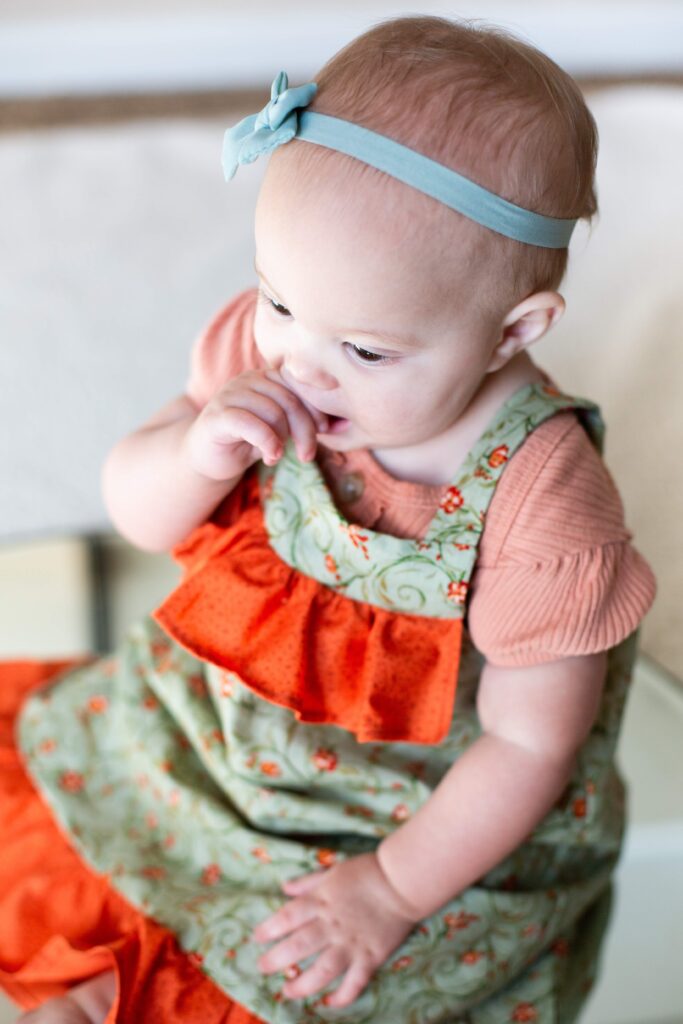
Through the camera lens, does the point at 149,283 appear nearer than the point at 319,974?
No

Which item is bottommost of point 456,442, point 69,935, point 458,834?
point 69,935

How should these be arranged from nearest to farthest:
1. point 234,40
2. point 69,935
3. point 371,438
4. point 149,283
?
point 371,438 → point 69,935 → point 149,283 → point 234,40

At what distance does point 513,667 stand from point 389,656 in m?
0.08

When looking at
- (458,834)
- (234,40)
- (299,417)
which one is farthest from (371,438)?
(234,40)

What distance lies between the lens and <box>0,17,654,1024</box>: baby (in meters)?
0.55

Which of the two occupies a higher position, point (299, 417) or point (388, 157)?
point (388, 157)

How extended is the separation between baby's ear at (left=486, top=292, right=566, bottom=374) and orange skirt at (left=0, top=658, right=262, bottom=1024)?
1.39 ft

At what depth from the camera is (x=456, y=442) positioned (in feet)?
2.25

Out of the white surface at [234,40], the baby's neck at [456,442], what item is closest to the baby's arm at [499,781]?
the baby's neck at [456,442]

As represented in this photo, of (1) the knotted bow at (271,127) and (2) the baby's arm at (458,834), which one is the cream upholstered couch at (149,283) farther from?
(1) the knotted bow at (271,127)

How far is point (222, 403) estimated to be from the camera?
64 centimetres

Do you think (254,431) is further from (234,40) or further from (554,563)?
(234,40)

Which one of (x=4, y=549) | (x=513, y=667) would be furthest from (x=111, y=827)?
(x=4, y=549)

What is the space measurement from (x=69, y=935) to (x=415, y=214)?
0.53m
